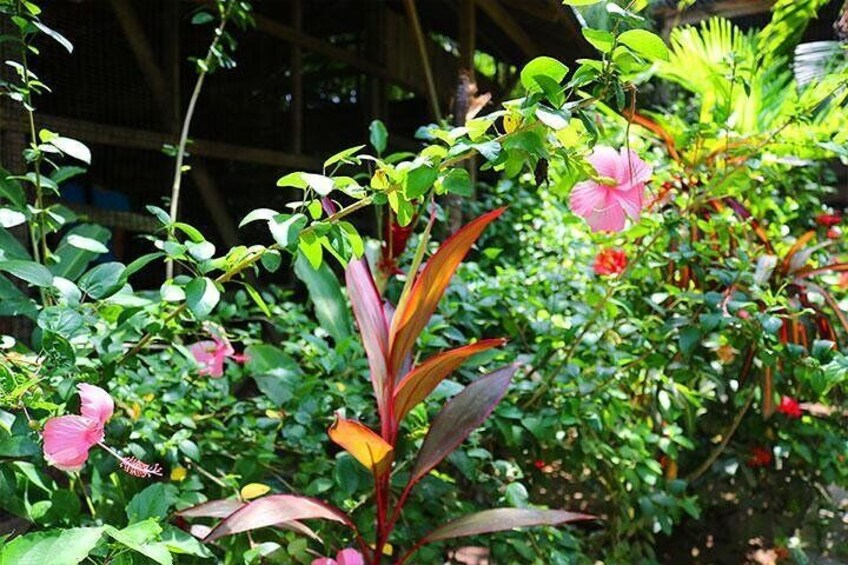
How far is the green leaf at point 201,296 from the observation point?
974 millimetres

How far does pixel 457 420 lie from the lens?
4.31 ft

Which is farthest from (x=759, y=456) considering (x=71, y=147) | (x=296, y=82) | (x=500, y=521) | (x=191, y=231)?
(x=296, y=82)

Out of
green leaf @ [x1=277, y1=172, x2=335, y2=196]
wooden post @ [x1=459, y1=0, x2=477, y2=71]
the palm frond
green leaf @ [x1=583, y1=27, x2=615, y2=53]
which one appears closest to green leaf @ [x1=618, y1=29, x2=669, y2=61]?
green leaf @ [x1=583, y1=27, x2=615, y2=53]

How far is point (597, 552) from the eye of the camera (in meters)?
1.96

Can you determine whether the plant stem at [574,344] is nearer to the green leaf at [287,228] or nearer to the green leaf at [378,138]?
the green leaf at [378,138]

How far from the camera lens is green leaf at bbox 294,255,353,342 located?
171 centimetres

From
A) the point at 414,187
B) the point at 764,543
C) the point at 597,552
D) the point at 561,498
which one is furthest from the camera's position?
the point at 764,543

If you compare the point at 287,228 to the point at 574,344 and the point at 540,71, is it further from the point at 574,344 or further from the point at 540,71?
the point at 574,344

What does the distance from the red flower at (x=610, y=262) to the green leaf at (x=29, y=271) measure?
1.36 metres

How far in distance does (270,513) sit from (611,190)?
26.0 inches

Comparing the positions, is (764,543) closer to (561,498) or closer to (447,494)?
(561,498)

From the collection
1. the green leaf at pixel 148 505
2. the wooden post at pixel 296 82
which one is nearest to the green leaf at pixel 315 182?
the green leaf at pixel 148 505

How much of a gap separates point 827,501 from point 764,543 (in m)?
0.31

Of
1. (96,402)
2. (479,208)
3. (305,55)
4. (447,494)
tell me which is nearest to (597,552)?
(447,494)
